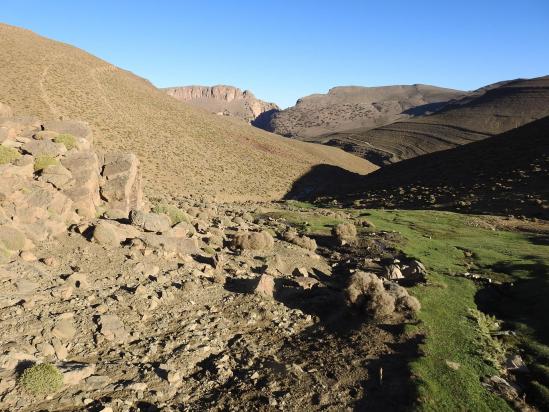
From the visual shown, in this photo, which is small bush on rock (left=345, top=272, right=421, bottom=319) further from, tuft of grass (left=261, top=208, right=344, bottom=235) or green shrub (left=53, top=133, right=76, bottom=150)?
green shrub (left=53, top=133, right=76, bottom=150)

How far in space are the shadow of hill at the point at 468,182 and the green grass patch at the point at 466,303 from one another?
1390cm

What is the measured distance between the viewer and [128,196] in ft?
72.2

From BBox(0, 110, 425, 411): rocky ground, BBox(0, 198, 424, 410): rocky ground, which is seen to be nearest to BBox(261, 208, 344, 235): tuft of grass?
BBox(0, 110, 425, 411): rocky ground

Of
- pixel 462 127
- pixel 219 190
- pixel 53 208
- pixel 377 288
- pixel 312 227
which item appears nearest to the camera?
pixel 377 288

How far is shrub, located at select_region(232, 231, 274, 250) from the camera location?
2445 cm

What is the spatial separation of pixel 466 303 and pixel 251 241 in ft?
39.9

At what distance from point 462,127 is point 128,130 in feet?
393

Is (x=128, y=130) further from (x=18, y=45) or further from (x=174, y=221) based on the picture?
(x=174, y=221)

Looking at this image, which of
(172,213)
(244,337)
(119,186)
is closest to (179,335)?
(244,337)

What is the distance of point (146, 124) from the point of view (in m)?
71.9

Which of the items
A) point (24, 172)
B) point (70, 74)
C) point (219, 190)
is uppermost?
point (70, 74)

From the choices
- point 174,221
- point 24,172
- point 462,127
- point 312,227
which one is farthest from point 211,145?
point 462,127

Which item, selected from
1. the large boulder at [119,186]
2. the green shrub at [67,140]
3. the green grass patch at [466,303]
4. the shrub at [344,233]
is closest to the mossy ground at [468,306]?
the green grass patch at [466,303]

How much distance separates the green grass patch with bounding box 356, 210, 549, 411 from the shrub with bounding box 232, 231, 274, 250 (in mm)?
9509
